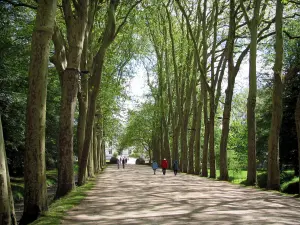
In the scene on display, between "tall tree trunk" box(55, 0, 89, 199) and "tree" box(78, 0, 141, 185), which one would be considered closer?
"tall tree trunk" box(55, 0, 89, 199)

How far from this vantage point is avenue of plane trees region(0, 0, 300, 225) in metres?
9.57

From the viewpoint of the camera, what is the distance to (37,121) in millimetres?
9414

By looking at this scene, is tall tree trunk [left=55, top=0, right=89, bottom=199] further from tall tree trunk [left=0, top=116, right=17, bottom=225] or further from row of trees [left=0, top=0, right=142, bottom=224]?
tall tree trunk [left=0, top=116, right=17, bottom=225]

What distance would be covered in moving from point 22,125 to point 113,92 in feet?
26.0

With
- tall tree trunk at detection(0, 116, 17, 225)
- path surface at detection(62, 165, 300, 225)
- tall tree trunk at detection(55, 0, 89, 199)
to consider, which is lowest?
path surface at detection(62, 165, 300, 225)

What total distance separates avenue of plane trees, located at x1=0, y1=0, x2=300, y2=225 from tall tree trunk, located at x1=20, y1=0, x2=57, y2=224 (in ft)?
0.08

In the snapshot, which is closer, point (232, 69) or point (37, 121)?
point (37, 121)

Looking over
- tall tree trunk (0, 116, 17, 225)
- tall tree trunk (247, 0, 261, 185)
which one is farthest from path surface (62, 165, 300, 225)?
tall tree trunk (247, 0, 261, 185)

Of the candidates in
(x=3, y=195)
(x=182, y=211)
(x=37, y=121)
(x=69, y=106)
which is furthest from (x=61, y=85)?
(x=3, y=195)

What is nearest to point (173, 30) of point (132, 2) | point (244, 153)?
point (132, 2)

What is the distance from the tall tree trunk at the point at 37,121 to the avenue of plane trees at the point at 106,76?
0.08ft

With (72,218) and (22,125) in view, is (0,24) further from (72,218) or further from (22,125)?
(72,218)

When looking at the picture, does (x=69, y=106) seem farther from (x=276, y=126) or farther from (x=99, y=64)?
(x=276, y=126)

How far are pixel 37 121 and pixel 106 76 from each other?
21419 millimetres
